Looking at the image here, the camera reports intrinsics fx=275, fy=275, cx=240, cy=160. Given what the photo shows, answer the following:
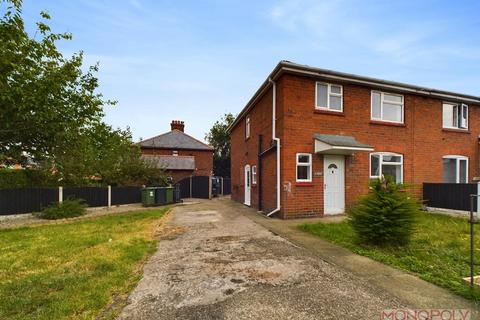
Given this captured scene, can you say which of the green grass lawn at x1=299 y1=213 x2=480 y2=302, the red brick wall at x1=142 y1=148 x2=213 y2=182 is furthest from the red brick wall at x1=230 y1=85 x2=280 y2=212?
the red brick wall at x1=142 y1=148 x2=213 y2=182

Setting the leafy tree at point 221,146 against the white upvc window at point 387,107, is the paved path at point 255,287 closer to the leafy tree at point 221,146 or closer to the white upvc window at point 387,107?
the white upvc window at point 387,107

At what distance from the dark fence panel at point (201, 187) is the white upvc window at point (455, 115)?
55.4ft

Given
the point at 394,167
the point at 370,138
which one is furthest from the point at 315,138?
the point at 394,167

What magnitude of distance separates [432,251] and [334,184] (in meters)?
5.49

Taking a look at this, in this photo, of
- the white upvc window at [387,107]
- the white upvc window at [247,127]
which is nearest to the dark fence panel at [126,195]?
the white upvc window at [247,127]

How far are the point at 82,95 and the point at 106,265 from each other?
10442mm

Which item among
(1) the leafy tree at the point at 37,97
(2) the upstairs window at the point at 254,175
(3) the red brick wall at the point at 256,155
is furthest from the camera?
(2) the upstairs window at the point at 254,175

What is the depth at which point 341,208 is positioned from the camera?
11.5 metres

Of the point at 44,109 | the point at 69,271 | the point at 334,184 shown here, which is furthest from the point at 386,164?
the point at 44,109

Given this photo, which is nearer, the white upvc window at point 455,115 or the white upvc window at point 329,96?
the white upvc window at point 329,96

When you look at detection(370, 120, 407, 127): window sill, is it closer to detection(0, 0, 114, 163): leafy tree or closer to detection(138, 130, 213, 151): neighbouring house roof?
detection(0, 0, 114, 163): leafy tree

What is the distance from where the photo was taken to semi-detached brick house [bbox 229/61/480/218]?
10688mm

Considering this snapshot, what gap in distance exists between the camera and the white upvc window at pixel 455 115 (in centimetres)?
1392

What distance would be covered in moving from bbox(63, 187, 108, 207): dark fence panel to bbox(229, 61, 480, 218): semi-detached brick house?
889 centimetres
